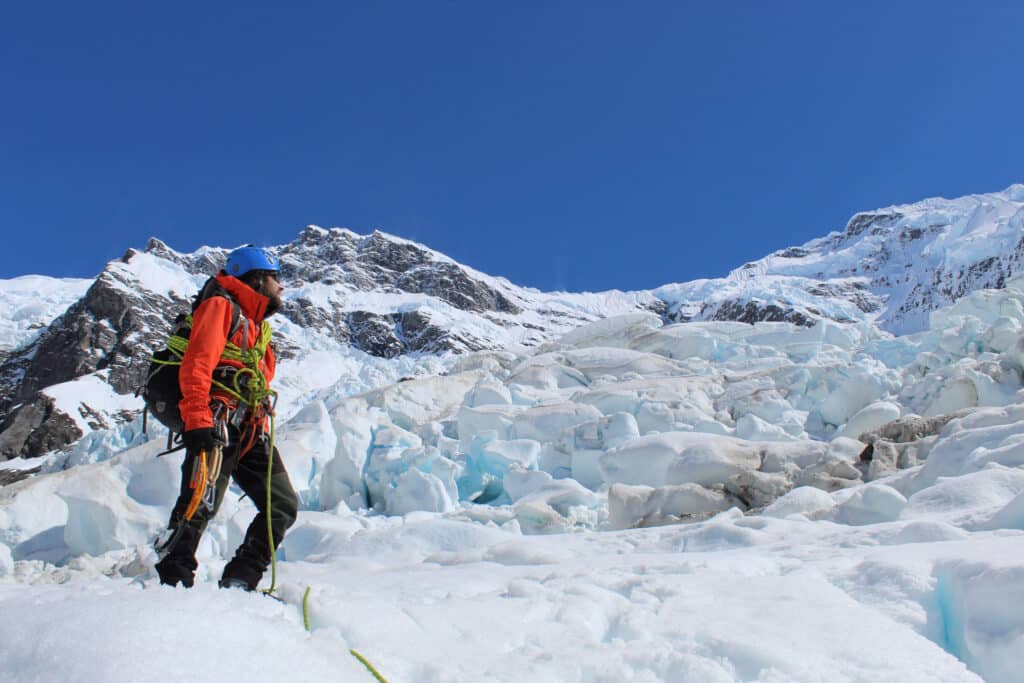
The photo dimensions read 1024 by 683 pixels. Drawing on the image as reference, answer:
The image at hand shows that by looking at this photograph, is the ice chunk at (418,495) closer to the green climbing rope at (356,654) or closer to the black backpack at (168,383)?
the black backpack at (168,383)

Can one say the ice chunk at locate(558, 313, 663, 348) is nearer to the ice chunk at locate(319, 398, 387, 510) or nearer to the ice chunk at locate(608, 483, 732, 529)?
the ice chunk at locate(319, 398, 387, 510)

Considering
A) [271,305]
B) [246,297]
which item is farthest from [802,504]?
[246,297]

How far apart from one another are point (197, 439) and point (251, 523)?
419 millimetres

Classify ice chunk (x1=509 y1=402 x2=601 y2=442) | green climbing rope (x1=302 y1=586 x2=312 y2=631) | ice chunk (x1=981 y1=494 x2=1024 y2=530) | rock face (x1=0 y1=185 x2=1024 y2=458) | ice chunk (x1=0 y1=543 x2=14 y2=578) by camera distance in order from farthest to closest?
rock face (x1=0 y1=185 x2=1024 y2=458) < ice chunk (x1=509 y1=402 x2=601 y2=442) < ice chunk (x1=0 y1=543 x2=14 y2=578) < ice chunk (x1=981 y1=494 x2=1024 y2=530) < green climbing rope (x1=302 y1=586 x2=312 y2=631)

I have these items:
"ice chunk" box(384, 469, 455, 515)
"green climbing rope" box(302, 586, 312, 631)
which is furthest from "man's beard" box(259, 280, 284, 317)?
"ice chunk" box(384, 469, 455, 515)

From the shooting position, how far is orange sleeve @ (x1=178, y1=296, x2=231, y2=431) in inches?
106

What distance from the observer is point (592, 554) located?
4707mm

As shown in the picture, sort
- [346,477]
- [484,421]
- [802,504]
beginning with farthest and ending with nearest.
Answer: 1. [484,421]
2. [346,477]
3. [802,504]

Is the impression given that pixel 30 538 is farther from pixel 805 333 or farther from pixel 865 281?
pixel 865 281

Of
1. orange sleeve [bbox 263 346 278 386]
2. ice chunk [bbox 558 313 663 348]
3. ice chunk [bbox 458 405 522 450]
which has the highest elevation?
ice chunk [bbox 558 313 663 348]

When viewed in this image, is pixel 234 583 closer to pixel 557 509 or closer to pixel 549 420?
pixel 557 509

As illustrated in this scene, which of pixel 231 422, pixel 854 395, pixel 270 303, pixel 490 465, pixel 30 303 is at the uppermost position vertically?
pixel 30 303

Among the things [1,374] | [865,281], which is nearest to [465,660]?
[1,374]

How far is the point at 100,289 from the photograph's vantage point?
254 ft
